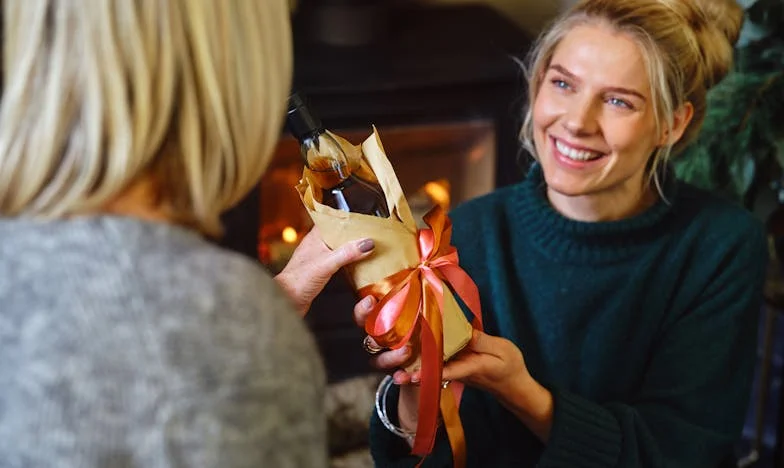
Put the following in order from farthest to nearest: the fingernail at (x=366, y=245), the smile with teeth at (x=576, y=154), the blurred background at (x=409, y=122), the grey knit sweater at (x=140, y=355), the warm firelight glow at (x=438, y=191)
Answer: the warm firelight glow at (x=438, y=191), the blurred background at (x=409, y=122), the smile with teeth at (x=576, y=154), the fingernail at (x=366, y=245), the grey knit sweater at (x=140, y=355)

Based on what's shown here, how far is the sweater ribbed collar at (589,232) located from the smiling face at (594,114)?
0.15ft

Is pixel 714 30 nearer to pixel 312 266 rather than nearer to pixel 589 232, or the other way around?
pixel 589 232

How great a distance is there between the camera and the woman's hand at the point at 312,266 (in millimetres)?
1024

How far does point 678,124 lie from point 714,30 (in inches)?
5.4

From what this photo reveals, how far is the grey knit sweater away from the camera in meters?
0.65

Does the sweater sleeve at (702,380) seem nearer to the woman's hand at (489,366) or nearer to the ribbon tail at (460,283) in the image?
the woman's hand at (489,366)

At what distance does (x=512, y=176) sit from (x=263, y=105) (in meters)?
1.67

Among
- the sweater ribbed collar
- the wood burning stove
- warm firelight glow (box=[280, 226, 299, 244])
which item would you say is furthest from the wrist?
warm firelight glow (box=[280, 226, 299, 244])

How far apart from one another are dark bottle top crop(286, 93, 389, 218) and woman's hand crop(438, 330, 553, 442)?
190 mm

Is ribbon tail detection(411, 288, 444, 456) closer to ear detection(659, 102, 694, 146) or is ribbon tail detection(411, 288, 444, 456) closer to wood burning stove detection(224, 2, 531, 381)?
ear detection(659, 102, 694, 146)

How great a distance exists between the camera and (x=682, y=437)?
1.32m

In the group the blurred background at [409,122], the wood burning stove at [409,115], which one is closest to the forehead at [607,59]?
the blurred background at [409,122]

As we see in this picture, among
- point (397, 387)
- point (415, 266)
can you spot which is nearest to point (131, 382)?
point (415, 266)

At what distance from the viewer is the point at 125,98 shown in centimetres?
69
